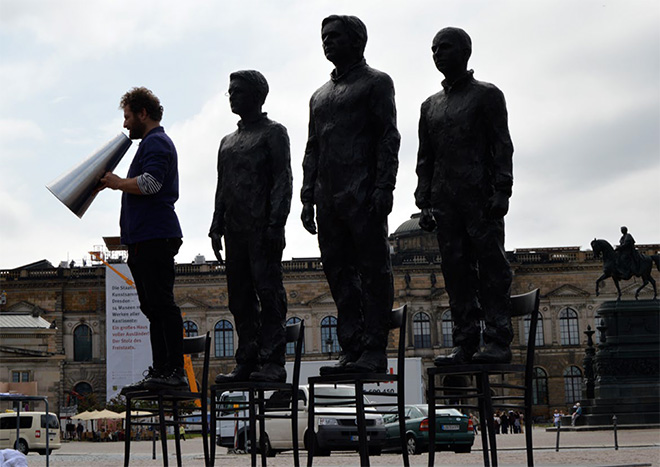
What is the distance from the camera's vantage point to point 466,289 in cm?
618

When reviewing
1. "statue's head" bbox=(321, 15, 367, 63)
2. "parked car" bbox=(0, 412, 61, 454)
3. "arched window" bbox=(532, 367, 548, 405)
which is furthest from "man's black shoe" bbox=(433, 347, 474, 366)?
"arched window" bbox=(532, 367, 548, 405)

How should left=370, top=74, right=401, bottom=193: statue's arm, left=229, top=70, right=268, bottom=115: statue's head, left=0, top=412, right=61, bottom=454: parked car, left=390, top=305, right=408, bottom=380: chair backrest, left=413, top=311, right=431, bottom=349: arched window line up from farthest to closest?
left=413, top=311, right=431, bottom=349: arched window, left=0, top=412, right=61, bottom=454: parked car, left=229, top=70, right=268, bottom=115: statue's head, left=370, top=74, right=401, bottom=193: statue's arm, left=390, top=305, right=408, bottom=380: chair backrest

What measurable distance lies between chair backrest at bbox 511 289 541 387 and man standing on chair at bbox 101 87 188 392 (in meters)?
2.07

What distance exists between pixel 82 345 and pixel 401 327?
5033cm

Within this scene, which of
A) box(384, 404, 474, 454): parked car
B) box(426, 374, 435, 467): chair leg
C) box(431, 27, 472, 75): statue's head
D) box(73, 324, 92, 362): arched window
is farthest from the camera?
box(73, 324, 92, 362): arched window

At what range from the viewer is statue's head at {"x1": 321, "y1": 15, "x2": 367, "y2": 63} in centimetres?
633

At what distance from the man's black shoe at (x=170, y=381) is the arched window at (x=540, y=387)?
161 ft

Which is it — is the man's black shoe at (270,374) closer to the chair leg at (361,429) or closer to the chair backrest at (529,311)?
the chair leg at (361,429)

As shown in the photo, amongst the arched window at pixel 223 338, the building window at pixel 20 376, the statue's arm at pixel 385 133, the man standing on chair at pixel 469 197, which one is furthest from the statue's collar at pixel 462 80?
the arched window at pixel 223 338

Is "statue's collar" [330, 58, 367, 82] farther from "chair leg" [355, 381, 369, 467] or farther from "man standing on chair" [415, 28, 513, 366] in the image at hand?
"chair leg" [355, 381, 369, 467]

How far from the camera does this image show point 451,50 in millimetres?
6180

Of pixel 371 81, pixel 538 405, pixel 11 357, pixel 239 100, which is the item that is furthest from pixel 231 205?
pixel 538 405

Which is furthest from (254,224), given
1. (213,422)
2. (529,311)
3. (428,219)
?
(529,311)

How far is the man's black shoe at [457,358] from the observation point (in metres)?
6.03
